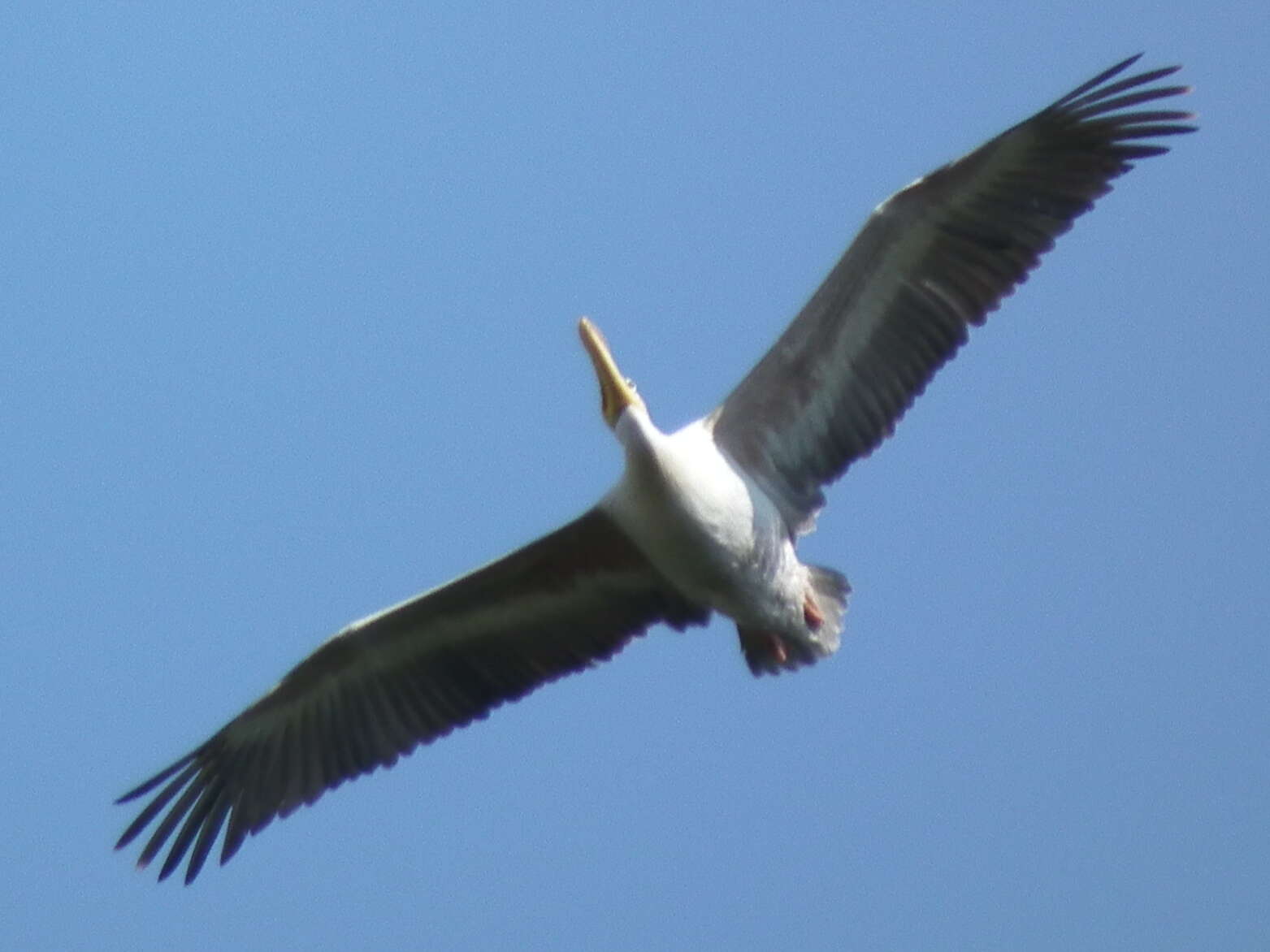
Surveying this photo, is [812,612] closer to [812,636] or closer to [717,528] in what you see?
[812,636]

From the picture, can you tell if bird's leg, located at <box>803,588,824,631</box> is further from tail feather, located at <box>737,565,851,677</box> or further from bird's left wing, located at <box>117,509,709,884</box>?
bird's left wing, located at <box>117,509,709,884</box>

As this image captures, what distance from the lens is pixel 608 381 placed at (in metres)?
8.09

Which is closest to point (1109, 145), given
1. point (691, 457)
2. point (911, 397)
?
point (911, 397)

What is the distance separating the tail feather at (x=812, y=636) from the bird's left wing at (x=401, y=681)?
0.22m

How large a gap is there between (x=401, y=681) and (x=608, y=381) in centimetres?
125

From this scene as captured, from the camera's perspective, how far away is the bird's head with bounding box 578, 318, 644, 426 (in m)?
8.05

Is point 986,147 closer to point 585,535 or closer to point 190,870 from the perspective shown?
point 585,535

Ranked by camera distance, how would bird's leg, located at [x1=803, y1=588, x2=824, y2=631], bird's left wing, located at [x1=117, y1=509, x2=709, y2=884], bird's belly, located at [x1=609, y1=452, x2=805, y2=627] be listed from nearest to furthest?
bird's belly, located at [x1=609, y1=452, x2=805, y2=627]
bird's leg, located at [x1=803, y1=588, x2=824, y2=631]
bird's left wing, located at [x1=117, y1=509, x2=709, y2=884]

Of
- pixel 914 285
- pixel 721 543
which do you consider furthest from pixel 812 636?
pixel 914 285

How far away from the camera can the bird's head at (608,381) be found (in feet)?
26.4

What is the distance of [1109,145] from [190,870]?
148 inches

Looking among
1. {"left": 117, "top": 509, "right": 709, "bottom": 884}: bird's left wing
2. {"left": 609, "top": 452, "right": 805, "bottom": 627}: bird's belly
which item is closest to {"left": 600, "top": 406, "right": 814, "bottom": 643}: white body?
{"left": 609, "top": 452, "right": 805, "bottom": 627}: bird's belly

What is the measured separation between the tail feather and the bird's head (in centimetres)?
79

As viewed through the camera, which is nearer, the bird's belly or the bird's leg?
the bird's belly
